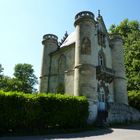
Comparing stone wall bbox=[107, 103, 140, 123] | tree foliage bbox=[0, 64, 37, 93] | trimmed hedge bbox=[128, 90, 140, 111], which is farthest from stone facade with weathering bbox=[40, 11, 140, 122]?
tree foliage bbox=[0, 64, 37, 93]

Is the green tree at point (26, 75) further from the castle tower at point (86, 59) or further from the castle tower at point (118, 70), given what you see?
the castle tower at point (86, 59)

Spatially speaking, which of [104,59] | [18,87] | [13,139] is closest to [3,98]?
[13,139]

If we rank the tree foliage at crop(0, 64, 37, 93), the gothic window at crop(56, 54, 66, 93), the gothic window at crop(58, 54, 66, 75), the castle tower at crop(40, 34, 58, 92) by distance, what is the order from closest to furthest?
the gothic window at crop(56, 54, 66, 93) < the gothic window at crop(58, 54, 66, 75) < the castle tower at crop(40, 34, 58, 92) < the tree foliage at crop(0, 64, 37, 93)

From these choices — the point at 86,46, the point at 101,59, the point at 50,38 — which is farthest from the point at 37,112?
the point at 50,38

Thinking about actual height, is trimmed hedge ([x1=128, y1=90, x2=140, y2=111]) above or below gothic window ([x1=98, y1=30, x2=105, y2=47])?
below

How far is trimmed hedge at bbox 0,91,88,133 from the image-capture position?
14469mm

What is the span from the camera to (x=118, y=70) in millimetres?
28578

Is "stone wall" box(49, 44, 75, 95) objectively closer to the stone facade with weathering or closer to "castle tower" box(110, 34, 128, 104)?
the stone facade with weathering

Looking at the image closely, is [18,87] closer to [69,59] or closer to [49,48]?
[49,48]

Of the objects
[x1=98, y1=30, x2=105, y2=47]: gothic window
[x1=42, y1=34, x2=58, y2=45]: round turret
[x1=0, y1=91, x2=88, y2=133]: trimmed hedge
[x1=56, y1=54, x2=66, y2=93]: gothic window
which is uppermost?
[x1=42, y1=34, x2=58, y2=45]: round turret

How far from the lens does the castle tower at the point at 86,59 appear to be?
22.4 meters

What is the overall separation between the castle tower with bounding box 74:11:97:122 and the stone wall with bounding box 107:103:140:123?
1.74 meters

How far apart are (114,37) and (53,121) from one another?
17813mm

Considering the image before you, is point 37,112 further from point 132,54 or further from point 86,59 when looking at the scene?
point 132,54
